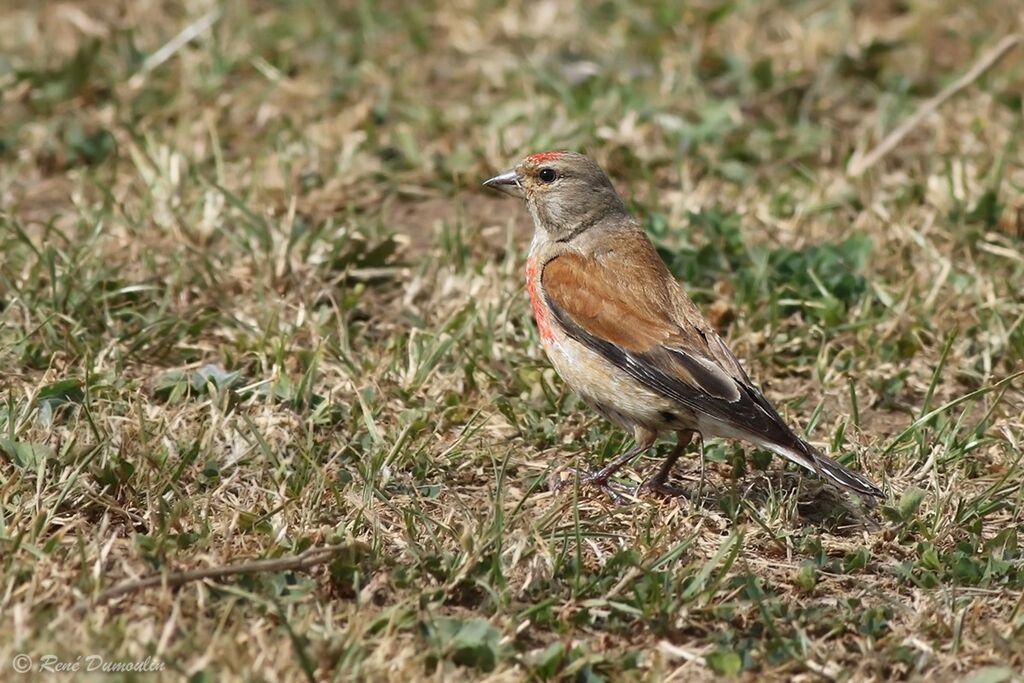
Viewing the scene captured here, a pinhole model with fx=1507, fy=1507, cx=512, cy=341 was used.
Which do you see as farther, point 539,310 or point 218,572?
point 539,310

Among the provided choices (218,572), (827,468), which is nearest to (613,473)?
(827,468)

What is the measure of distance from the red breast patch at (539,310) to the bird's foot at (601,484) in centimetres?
50

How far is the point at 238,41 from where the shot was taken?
25.9 feet

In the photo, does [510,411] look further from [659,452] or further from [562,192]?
[562,192]

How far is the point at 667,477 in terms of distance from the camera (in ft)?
16.7

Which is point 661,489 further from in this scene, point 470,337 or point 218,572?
point 218,572

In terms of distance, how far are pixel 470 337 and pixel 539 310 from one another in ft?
1.62

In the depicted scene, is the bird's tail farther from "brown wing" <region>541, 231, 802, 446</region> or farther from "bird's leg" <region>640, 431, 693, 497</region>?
"bird's leg" <region>640, 431, 693, 497</region>

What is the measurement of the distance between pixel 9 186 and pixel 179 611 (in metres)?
3.37

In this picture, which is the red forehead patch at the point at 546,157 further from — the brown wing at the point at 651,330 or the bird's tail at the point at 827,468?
the bird's tail at the point at 827,468

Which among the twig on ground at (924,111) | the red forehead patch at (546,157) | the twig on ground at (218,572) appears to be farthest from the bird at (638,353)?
the twig on ground at (924,111)

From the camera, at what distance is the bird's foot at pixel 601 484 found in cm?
487

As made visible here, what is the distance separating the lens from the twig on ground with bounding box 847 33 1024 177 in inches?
281

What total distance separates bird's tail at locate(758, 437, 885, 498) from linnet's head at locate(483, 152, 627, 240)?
140 centimetres
